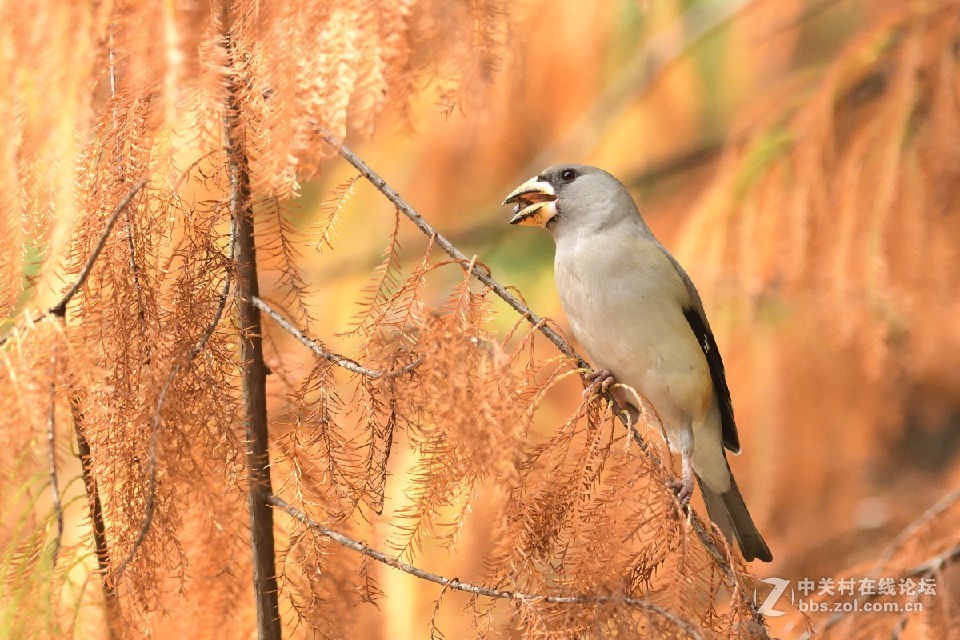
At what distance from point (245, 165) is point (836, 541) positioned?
3381 millimetres

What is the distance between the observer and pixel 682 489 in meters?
1.79

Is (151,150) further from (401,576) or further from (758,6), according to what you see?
(758,6)

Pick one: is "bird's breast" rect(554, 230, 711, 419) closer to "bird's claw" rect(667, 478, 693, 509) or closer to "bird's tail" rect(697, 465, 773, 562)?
"bird's tail" rect(697, 465, 773, 562)

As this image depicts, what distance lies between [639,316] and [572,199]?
35 centimetres

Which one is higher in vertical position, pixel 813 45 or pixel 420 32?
pixel 813 45

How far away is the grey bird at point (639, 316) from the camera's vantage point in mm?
2416

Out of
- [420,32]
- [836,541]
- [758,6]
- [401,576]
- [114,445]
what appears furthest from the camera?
[836,541]

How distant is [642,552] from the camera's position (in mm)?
1474

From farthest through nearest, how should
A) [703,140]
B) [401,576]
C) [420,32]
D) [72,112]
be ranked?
[703,140]
[401,576]
[420,32]
[72,112]

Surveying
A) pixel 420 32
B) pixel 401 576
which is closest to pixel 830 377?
pixel 401 576

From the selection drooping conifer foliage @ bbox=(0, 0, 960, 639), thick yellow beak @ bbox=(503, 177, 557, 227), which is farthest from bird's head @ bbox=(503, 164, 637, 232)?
drooping conifer foliage @ bbox=(0, 0, 960, 639)

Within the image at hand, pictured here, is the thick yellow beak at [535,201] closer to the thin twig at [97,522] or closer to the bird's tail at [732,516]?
the bird's tail at [732,516]

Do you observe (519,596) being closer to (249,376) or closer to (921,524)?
(249,376)

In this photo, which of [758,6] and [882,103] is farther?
[758,6]
